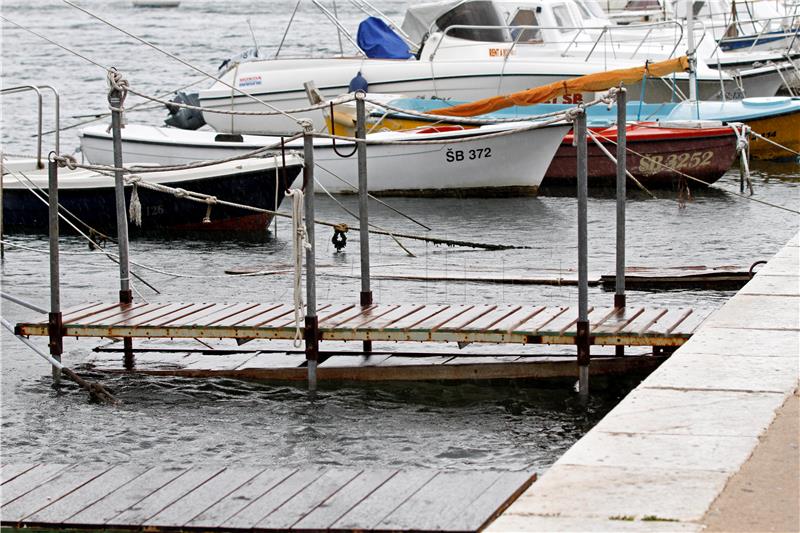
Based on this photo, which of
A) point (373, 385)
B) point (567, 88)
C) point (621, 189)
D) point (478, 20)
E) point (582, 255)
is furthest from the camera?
point (478, 20)

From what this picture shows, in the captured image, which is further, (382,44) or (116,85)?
(382,44)

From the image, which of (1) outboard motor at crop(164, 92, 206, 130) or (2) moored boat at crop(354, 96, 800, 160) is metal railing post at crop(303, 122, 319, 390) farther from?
(1) outboard motor at crop(164, 92, 206, 130)

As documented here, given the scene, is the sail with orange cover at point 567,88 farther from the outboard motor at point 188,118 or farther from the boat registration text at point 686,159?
the outboard motor at point 188,118

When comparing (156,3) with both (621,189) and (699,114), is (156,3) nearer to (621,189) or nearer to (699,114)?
(699,114)

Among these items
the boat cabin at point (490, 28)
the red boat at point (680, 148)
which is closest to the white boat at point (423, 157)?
the red boat at point (680, 148)

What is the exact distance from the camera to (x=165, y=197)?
60.8 ft

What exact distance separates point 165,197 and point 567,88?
751cm

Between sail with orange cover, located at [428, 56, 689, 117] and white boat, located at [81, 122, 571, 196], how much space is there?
0.98 m

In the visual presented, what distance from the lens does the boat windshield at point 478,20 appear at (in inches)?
1041

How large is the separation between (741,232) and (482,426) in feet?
32.4

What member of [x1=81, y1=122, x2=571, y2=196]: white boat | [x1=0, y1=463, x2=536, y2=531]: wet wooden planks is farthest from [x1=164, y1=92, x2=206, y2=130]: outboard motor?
[x1=0, y1=463, x2=536, y2=531]: wet wooden planks

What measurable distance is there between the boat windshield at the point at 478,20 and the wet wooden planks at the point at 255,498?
20660 mm

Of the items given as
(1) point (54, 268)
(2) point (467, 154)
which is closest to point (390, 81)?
(2) point (467, 154)

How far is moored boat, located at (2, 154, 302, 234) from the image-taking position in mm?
17938
